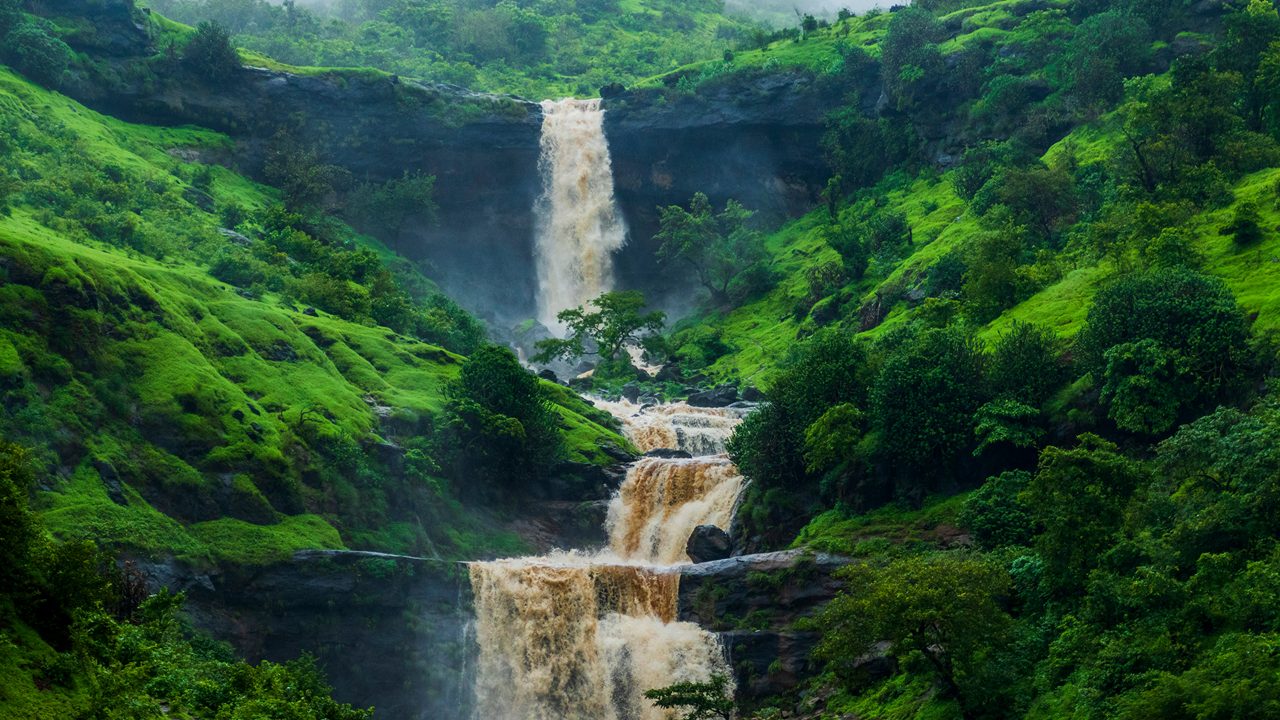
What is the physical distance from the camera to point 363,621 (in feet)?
144

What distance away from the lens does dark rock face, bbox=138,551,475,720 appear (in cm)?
4162

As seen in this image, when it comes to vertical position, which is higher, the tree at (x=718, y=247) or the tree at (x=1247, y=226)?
the tree at (x=718, y=247)

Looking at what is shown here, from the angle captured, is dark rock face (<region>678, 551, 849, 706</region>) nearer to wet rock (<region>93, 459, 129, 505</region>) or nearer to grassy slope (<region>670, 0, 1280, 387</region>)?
grassy slope (<region>670, 0, 1280, 387</region>)

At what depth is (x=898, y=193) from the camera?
8606cm

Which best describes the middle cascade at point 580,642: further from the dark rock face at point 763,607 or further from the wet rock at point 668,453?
the wet rock at point 668,453

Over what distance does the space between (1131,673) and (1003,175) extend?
4561 cm

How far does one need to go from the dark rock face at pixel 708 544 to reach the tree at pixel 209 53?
61.2m

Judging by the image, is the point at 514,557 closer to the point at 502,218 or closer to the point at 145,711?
the point at 145,711

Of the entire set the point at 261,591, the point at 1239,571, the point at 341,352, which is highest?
the point at 341,352

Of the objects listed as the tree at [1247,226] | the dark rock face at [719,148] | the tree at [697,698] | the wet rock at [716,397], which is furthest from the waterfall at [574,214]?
the tree at [697,698]

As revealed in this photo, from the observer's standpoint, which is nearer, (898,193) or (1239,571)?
(1239,571)

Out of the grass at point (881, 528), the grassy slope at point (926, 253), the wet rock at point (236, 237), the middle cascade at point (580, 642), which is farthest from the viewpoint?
the wet rock at point (236, 237)

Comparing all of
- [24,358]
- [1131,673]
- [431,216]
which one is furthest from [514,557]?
[431,216]

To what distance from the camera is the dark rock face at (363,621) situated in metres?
41.6
